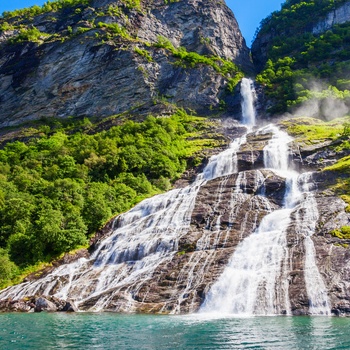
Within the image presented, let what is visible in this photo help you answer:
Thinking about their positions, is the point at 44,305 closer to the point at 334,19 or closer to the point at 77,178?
the point at 77,178

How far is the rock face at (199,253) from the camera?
2459 cm

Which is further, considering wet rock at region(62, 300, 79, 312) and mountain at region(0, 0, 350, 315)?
mountain at region(0, 0, 350, 315)

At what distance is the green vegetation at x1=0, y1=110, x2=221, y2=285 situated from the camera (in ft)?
118

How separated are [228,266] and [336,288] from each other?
7.03 meters

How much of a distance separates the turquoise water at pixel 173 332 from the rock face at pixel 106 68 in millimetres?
58358

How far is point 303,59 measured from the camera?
8694 cm

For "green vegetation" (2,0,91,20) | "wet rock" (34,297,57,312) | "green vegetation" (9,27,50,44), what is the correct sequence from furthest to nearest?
"green vegetation" (2,0,91,20), "green vegetation" (9,27,50,44), "wet rock" (34,297,57,312)

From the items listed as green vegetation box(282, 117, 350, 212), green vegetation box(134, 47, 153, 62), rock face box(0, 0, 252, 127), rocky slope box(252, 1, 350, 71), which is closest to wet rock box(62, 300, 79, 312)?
green vegetation box(282, 117, 350, 212)

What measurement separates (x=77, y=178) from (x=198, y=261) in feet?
85.9

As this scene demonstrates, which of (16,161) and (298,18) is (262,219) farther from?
(298,18)

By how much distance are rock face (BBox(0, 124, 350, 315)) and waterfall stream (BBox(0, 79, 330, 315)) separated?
10 cm

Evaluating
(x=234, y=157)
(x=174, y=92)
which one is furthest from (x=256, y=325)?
Answer: (x=174, y=92)

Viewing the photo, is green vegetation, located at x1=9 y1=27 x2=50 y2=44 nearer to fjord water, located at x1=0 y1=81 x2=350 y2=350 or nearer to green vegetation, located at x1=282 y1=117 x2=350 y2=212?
green vegetation, located at x1=282 y1=117 x2=350 y2=212

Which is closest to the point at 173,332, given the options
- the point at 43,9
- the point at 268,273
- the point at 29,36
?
the point at 268,273
